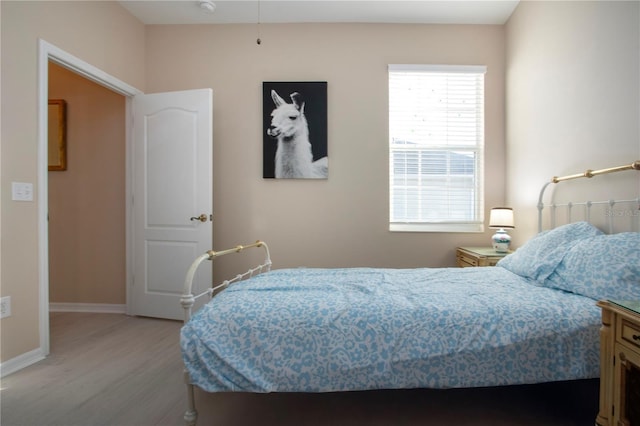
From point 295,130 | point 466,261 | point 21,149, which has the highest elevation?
point 295,130

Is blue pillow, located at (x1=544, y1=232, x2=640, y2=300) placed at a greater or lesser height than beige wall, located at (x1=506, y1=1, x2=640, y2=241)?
lesser

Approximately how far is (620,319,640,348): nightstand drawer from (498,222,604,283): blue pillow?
63cm

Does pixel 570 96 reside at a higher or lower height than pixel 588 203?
higher

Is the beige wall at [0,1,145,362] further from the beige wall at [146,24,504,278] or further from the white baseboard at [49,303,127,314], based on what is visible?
the beige wall at [146,24,504,278]

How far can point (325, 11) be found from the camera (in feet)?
10.2

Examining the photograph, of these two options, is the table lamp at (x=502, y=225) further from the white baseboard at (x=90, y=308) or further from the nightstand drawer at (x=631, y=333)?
the white baseboard at (x=90, y=308)

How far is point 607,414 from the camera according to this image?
1255 millimetres

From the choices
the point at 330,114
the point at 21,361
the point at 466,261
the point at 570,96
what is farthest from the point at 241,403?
the point at 570,96

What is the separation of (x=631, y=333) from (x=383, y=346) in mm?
897

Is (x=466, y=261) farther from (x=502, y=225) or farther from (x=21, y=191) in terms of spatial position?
(x=21, y=191)

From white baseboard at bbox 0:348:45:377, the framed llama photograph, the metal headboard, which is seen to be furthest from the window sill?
white baseboard at bbox 0:348:45:377

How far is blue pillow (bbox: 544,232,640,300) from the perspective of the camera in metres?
1.47

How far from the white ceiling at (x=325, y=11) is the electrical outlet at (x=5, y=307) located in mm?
2739

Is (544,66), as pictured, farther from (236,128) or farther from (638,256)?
(236,128)
